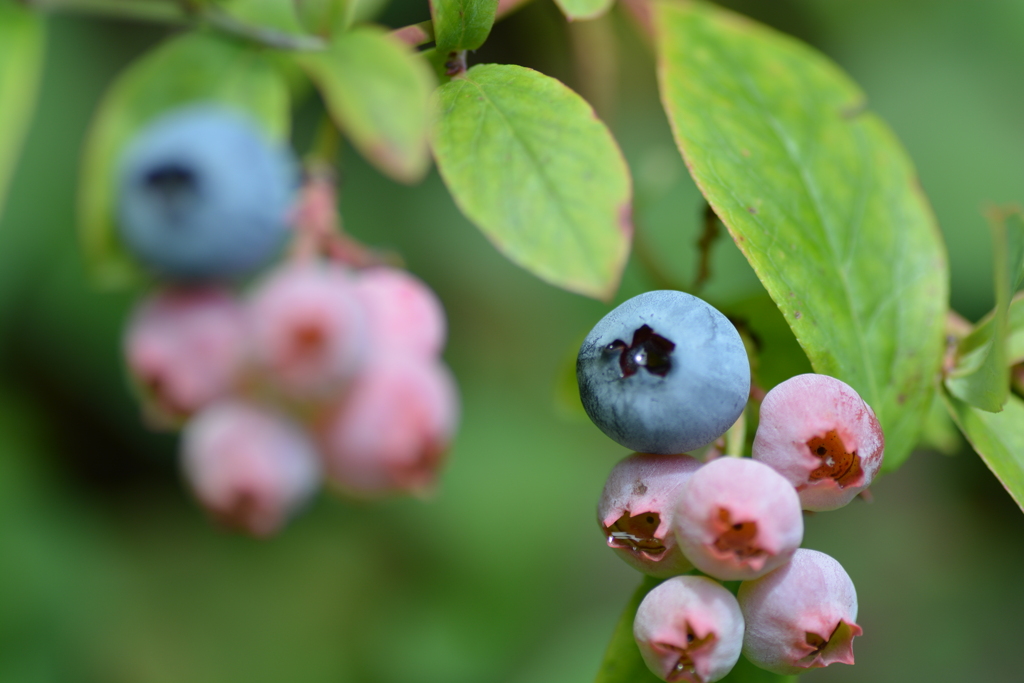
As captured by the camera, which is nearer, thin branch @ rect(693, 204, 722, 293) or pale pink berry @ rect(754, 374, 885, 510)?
pale pink berry @ rect(754, 374, 885, 510)

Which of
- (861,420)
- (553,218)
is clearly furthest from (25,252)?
(861,420)

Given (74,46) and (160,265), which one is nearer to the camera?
(160,265)

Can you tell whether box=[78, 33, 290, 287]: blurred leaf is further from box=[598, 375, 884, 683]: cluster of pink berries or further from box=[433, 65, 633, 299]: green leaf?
box=[598, 375, 884, 683]: cluster of pink berries

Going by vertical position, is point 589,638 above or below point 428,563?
below

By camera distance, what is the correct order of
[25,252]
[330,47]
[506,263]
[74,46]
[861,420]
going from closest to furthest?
[861,420] → [330,47] → [25,252] → [74,46] → [506,263]

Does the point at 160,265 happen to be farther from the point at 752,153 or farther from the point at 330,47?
the point at 752,153

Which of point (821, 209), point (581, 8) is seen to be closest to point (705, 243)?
point (821, 209)

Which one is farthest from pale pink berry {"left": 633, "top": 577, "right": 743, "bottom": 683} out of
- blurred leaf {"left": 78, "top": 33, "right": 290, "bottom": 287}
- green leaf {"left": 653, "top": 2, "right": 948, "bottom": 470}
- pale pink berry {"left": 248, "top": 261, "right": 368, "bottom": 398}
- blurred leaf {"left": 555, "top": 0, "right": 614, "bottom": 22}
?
blurred leaf {"left": 78, "top": 33, "right": 290, "bottom": 287}

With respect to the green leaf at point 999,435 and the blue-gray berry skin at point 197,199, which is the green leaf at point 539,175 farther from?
the green leaf at point 999,435
